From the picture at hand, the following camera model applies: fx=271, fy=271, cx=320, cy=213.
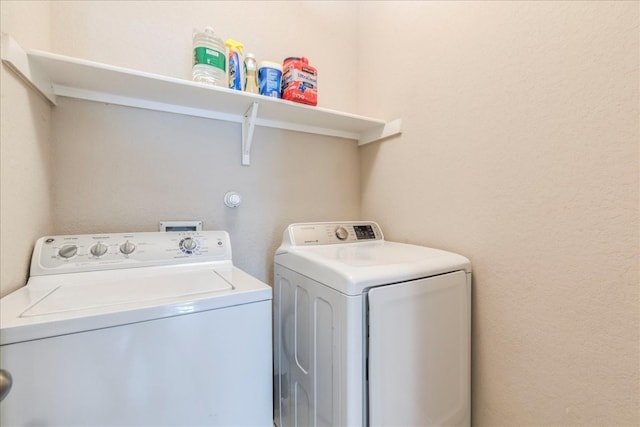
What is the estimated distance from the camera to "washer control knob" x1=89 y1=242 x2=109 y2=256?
1.00 metres

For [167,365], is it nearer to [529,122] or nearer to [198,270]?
[198,270]

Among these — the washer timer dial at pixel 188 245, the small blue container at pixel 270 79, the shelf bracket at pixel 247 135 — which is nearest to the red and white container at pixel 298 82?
the small blue container at pixel 270 79

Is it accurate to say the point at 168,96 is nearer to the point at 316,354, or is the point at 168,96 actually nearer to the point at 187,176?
the point at 187,176

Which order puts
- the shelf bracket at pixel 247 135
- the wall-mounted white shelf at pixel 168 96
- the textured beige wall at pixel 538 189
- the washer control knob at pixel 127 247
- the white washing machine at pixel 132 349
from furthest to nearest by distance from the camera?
the shelf bracket at pixel 247 135
the washer control knob at pixel 127 247
the wall-mounted white shelf at pixel 168 96
the textured beige wall at pixel 538 189
the white washing machine at pixel 132 349

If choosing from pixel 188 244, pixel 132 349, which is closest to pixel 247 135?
pixel 188 244

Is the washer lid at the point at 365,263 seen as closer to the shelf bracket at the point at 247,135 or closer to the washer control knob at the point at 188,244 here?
the washer control knob at the point at 188,244

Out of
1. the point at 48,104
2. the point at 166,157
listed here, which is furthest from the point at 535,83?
the point at 48,104

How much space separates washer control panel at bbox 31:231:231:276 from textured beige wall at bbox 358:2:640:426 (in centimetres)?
103

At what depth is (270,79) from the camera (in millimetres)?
1299

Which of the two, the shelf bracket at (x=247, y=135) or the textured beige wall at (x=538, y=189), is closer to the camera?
the textured beige wall at (x=538, y=189)

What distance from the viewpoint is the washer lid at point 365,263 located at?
85 cm

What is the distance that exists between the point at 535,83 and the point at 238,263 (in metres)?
1.47

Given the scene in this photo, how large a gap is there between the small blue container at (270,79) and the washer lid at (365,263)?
0.75 metres

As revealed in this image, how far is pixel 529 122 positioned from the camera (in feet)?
3.17
